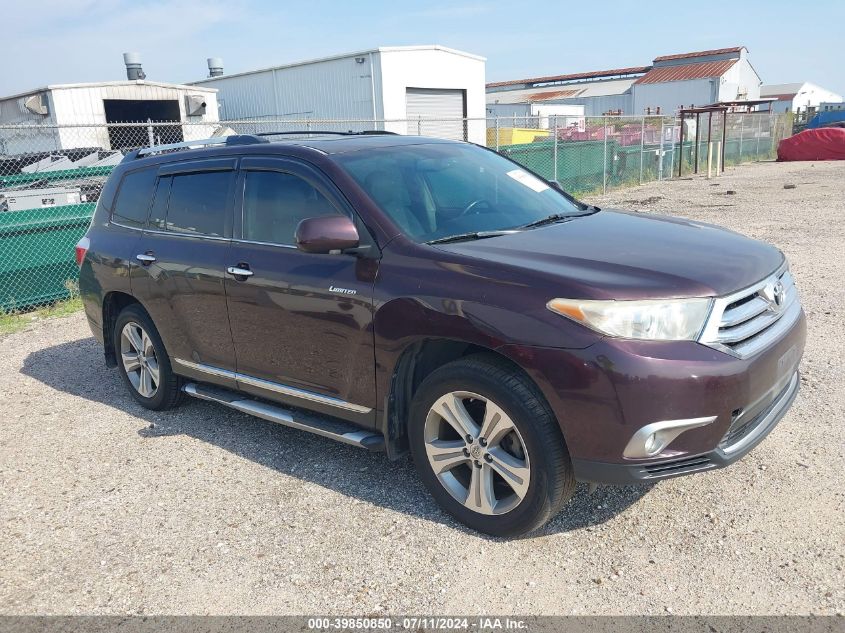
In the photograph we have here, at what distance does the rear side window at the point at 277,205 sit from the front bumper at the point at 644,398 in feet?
5.05

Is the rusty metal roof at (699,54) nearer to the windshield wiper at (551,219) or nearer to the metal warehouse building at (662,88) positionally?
the metal warehouse building at (662,88)

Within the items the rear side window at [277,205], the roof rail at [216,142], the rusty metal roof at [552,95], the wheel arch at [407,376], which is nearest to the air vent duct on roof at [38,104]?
the roof rail at [216,142]

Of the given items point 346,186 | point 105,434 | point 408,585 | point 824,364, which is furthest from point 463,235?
point 824,364

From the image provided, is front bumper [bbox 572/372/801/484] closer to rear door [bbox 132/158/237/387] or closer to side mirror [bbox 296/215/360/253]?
side mirror [bbox 296/215/360/253]

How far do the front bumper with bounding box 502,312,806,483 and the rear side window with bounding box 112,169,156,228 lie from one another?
3146 mm

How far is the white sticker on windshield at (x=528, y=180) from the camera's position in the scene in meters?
4.41

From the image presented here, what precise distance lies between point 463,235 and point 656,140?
26.3 meters

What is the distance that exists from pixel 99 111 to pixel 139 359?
21358mm

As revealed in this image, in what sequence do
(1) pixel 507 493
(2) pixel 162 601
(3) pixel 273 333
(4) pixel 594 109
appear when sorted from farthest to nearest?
(4) pixel 594 109 < (3) pixel 273 333 < (1) pixel 507 493 < (2) pixel 162 601

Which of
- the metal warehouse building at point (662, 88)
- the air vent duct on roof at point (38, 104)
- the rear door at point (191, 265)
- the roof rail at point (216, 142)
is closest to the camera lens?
the rear door at point (191, 265)

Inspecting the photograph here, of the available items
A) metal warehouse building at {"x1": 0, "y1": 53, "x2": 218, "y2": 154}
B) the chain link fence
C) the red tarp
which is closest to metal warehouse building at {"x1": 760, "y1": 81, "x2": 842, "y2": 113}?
the chain link fence

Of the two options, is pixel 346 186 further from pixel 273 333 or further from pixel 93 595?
pixel 93 595

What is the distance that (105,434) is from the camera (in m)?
4.79

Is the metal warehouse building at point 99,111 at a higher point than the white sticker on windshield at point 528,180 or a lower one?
higher
